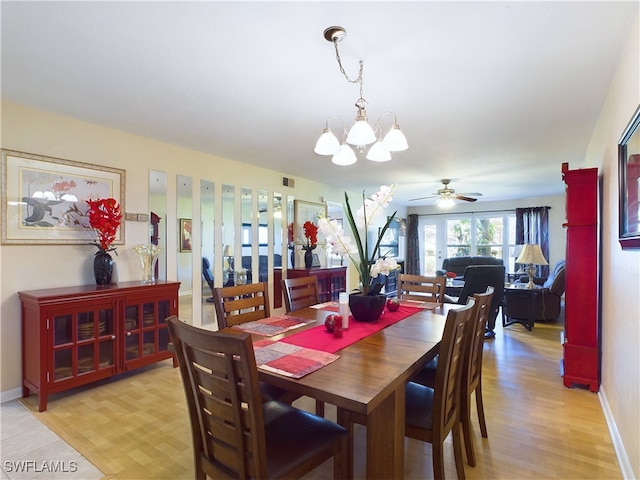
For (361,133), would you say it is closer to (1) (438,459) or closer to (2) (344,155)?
(2) (344,155)

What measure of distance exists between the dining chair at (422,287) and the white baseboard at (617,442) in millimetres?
1229

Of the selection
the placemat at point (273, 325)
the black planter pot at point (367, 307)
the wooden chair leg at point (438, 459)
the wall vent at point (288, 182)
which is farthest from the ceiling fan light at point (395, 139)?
the wall vent at point (288, 182)

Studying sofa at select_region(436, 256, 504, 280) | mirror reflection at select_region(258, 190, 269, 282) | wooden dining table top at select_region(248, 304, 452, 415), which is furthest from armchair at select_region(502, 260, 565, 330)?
wooden dining table top at select_region(248, 304, 452, 415)

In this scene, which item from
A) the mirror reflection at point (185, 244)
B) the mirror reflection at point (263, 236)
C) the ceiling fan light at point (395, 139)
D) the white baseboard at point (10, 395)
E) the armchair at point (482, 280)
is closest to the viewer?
the ceiling fan light at point (395, 139)

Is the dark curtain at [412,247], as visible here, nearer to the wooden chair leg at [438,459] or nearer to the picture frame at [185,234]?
the picture frame at [185,234]

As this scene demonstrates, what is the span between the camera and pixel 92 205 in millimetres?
2852

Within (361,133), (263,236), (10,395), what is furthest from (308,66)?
(10,395)

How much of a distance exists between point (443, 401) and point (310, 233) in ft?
12.9

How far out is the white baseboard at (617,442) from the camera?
169cm

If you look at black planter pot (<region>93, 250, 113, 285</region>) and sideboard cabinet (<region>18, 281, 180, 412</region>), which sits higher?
black planter pot (<region>93, 250, 113, 285</region>)

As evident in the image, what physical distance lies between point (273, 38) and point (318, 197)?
13.1ft

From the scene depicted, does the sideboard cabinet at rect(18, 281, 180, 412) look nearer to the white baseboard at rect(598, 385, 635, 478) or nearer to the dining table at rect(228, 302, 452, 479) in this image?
the dining table at rect(228, 302, 452, 479)

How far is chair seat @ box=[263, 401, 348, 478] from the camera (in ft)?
3.95

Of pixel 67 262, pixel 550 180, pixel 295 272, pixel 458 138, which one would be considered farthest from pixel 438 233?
pixel 67 262
